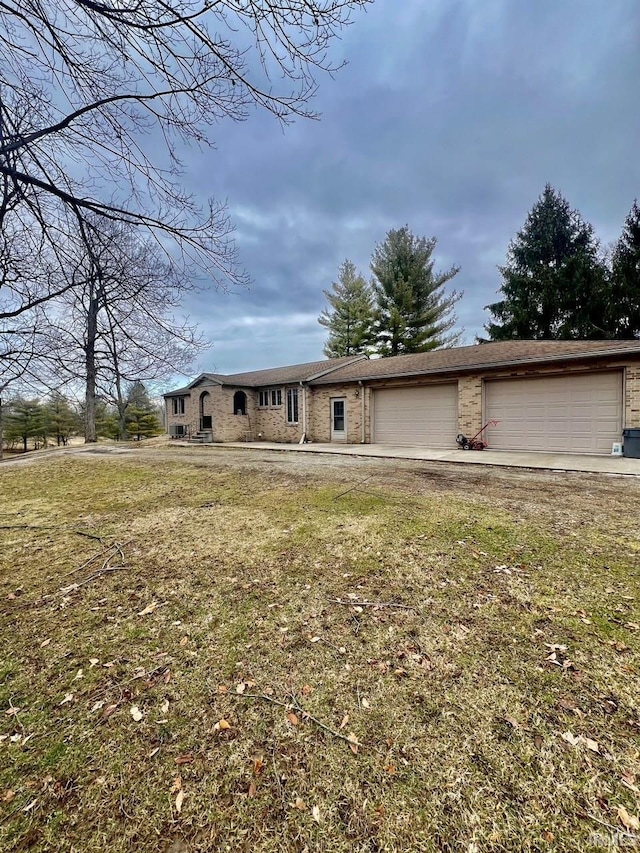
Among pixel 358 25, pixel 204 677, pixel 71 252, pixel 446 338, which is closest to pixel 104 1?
pixel 358 25

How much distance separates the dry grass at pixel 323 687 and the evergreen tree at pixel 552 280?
19.6 m

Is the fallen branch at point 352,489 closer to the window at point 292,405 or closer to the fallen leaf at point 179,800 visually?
the fallen leaf at point 179,800

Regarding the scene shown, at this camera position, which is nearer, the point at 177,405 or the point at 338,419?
the point at 338,419

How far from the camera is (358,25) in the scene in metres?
3.33

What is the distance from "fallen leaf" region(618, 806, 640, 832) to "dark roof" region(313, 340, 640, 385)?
10426 millimetres

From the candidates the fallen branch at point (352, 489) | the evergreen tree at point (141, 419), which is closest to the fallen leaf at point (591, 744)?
the fallen branch at point (352, 489)

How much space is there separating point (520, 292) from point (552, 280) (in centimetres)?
159

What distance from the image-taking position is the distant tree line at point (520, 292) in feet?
61.3

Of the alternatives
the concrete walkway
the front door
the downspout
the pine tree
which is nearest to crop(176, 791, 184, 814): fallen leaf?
the concrete walkway

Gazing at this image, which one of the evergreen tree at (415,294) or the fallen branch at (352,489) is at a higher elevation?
the evergreen tree at (415,294)

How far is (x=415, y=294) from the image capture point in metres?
24.0

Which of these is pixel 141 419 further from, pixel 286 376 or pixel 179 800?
pixel 179 800

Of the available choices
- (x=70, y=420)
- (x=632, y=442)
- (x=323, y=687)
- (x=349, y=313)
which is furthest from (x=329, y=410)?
(x=70, y=420)

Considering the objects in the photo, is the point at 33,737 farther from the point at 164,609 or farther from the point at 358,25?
the point at 358,25
